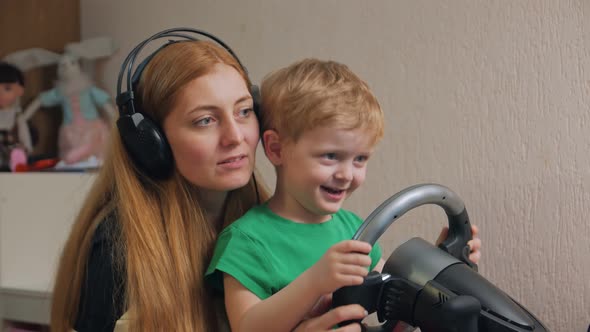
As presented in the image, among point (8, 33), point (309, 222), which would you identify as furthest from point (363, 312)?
point (8, 33)

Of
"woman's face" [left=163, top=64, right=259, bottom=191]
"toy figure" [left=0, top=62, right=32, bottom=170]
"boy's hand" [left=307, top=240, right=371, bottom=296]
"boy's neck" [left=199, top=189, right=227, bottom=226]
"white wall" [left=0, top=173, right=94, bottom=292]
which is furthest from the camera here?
"toy figure" [left=0, top=62, right=32, bottom=170]

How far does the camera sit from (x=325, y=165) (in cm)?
88

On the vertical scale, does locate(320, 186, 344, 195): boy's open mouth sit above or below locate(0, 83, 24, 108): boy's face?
above

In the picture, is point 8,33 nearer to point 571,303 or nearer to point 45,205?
point 45,205

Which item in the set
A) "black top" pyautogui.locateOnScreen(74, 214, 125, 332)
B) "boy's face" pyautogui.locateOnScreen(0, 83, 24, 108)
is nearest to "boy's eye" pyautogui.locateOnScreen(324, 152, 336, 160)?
"black top" pyautogui.locateOnScreen(74, 214, 125, 332)

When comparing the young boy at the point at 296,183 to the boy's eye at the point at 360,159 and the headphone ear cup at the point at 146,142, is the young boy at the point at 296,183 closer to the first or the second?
the boy's eye at the point at 360,159

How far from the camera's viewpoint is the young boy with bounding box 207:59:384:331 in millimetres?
872

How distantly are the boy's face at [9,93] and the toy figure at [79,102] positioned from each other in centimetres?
6

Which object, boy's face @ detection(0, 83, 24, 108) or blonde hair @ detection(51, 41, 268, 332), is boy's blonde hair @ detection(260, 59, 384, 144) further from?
boy's face @ detection(0, 83, 24, 108)

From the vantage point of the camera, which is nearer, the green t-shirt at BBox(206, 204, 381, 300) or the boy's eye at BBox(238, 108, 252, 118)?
the green t-shirt at BBox(206, 204, 381, 300)

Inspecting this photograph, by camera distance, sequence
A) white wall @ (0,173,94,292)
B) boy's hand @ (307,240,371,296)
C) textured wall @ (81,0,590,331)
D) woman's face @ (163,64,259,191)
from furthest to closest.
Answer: white wall @ (0,173,94,292) < textured wall @ (81,0,590,331) < woman's face @ (163,64,259,191) < boy's hand @ (307,240,371,296)

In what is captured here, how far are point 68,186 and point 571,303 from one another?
131cm

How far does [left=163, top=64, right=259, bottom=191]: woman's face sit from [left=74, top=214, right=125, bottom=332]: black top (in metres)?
0.18

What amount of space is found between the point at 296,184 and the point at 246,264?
5.2 inches
